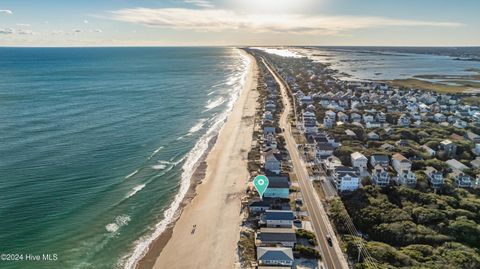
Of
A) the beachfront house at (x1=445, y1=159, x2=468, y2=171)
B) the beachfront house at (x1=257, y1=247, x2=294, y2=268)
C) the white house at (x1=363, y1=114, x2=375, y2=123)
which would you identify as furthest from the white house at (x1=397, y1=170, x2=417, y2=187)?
the white house at (x1=363, y1=114, x2=375, y2=123)

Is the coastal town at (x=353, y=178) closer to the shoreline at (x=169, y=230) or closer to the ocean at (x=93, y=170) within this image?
the shoreline at (x=169, y=230)

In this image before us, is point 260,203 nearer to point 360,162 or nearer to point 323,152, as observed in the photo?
point 360,162

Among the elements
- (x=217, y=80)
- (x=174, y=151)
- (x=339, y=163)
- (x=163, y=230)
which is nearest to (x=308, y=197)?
(x=339, y=163)

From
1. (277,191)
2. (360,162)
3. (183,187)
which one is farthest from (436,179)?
(183,187)

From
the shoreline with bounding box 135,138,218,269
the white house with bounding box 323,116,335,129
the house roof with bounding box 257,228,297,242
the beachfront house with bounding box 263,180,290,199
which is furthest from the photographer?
the white house with bounding box 323,116,335,129

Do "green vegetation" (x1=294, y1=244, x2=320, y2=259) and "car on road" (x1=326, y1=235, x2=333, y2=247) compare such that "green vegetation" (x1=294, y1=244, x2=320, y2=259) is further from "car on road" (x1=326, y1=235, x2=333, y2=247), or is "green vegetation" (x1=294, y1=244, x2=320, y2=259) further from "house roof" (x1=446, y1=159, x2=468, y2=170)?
"house roof" (x1=446, y1=159, x2=468, y2=170)
